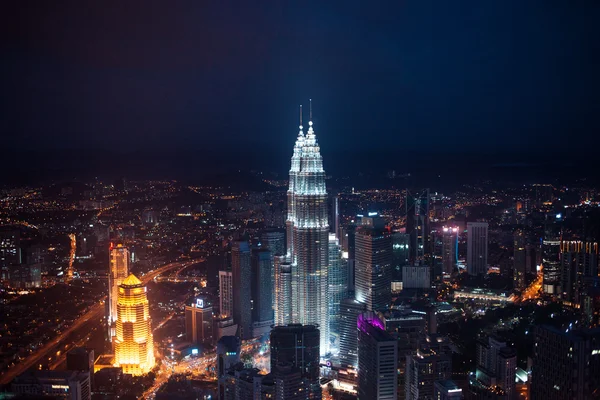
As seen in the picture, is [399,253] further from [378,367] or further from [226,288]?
[378,367]

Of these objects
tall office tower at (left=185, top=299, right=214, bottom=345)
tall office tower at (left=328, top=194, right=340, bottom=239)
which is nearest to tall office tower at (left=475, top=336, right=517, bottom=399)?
tall office tower at (left=328, top=194, right=340, bottom=239)

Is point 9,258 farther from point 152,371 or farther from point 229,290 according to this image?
point 229,290

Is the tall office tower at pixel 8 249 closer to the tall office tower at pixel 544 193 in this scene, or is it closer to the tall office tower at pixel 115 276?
the tall office tower at pixel 115 276

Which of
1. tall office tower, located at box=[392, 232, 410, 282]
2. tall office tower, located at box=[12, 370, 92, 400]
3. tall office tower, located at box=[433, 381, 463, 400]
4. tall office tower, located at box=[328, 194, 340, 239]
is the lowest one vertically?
tall office tower, located at box=[433, 381, 463, 400]

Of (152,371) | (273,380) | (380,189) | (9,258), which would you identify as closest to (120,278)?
(152,371)

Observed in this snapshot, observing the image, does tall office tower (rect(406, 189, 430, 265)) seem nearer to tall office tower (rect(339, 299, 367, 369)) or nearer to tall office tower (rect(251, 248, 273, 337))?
tall office tower (rect(339, 299, 367, 369))
